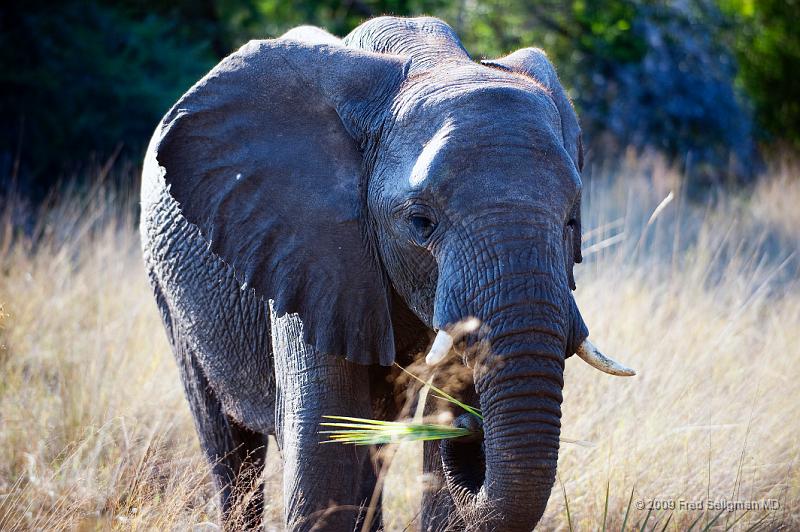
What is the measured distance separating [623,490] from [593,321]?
1976 mm

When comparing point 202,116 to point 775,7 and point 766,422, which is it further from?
point 775,7

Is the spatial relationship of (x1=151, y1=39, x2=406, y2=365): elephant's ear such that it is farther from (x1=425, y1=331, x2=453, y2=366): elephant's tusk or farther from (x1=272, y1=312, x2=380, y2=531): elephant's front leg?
(x1=425, y1=331, x2=453, y2=366): elephant's tusk

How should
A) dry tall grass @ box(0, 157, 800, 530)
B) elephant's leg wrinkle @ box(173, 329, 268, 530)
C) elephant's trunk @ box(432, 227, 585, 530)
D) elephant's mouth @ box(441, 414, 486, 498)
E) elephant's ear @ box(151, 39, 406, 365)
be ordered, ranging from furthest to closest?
elephant's leg wrinkle @ box(173, 329, 268, 530), dry tall grass @ box(0, 157, 800, 530), elephant's mouth @ box(441, 414, 486, 498), elephant's ear @ box(151, 39, 406, 365), elephant's trunk @ box(432, 227, 585, 530)

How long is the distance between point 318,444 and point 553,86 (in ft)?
4.68

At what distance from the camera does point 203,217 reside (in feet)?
12.1

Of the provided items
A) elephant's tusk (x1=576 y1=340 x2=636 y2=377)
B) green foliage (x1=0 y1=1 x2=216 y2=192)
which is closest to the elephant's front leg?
elephant's tusk (x1=576 y1=340 x2=636 y2=377)

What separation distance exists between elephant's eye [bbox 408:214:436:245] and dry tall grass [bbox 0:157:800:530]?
1.21 meters

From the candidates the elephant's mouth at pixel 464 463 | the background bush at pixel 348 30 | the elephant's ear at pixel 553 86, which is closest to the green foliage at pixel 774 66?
the background bush at pixel 348 30

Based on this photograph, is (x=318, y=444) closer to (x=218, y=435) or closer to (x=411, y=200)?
(x=411, y=200)

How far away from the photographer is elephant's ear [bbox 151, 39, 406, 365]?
3414 millimetres

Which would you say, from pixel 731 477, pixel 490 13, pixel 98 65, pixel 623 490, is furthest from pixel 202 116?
pixel 490 13

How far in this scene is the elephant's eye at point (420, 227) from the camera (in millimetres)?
3182

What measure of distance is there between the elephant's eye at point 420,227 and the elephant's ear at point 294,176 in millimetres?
263

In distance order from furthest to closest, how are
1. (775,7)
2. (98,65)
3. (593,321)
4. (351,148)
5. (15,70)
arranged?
(775,7)
(98,65)
(15,70)
(593,321)
(351,148)
